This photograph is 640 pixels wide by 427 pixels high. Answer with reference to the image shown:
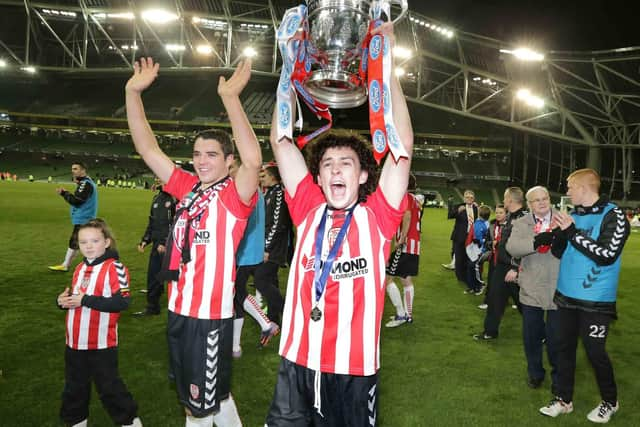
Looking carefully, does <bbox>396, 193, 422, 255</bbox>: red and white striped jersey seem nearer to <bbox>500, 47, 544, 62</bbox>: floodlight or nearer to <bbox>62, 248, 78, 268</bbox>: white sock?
<bbox>62, 248, 78, 268</bbox>: white sock

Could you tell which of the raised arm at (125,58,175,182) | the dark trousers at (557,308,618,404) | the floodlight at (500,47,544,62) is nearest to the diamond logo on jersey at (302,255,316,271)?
the raised arm at (125,58,175,182)

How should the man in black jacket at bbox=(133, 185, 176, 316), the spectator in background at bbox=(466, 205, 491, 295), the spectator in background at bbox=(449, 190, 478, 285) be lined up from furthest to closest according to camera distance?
the spectator in background at bbox=(449, 190, 478, 285) < the spectator in background at bbox=(466, 205, 491, 295) < the man in black jacket at bbox=(133, 185, 176, 316)

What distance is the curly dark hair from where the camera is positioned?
7.27ft

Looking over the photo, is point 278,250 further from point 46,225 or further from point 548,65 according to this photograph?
point 548,65

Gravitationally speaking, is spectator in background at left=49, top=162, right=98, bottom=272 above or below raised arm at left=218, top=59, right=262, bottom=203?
below

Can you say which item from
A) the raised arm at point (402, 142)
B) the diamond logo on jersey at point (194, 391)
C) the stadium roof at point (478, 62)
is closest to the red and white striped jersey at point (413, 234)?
the diamond logo on jersey at point (194, 391)

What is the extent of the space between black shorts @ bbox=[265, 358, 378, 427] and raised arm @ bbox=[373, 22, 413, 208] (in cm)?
84

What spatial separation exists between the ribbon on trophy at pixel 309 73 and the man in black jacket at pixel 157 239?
4.58m

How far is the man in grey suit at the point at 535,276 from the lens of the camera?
4.28 meters

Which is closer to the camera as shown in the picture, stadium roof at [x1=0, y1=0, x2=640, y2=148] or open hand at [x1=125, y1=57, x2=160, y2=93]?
open hand at [x1=125, y1=57, x2=160, y2=93]

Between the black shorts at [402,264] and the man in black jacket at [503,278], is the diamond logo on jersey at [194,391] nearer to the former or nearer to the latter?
the man in black jacket at [503,278]

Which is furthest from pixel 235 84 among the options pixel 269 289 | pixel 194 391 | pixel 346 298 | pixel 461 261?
pixel 461 261

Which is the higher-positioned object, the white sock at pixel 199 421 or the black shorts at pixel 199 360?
the black shorts at pixel 199 360

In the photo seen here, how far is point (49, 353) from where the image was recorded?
4793 millimetres
